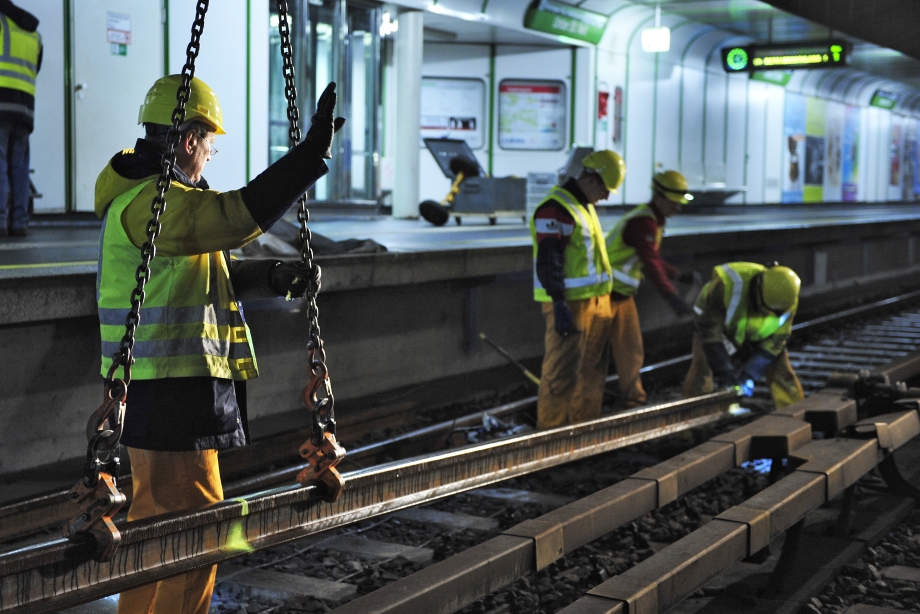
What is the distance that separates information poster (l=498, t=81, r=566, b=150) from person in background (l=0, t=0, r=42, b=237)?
12831 mm

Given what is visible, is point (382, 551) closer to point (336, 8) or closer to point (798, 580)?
point (798, 580)

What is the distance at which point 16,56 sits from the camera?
8234 millimetres

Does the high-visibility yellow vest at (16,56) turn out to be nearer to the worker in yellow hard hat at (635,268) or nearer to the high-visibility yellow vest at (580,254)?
the high-visibility yellow vest at (580,254)

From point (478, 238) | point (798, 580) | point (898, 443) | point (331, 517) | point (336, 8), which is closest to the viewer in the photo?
point (331, 517)

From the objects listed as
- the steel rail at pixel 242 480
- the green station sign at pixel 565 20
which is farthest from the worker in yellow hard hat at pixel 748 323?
the green station sign at pixel 565 20

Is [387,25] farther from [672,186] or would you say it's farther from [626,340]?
[626,340]

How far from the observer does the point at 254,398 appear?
23.1ft

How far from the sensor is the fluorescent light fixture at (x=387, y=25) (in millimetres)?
15828

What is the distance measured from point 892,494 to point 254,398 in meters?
3.94

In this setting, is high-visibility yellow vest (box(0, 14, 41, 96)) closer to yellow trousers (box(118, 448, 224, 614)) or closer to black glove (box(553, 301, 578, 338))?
black glove (box(553, 301, 578, 338))

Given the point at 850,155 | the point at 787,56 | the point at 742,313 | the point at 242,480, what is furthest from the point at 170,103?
the point at 850,155

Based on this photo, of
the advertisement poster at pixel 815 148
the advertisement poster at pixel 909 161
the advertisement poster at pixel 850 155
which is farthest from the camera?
the advertisement poster at pixel 909 161

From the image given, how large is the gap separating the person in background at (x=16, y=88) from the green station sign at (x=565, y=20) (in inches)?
464

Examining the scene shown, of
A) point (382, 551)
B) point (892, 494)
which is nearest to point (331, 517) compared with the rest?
point (382, 551)
